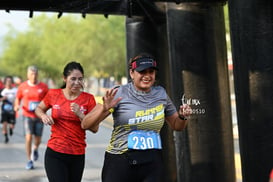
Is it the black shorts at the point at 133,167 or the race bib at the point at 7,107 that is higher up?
the race bib at the point at 7,107

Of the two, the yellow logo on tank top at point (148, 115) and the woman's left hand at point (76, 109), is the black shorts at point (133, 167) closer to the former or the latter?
the yellow logo on tank top at point (148, 115)

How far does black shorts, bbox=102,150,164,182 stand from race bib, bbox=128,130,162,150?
55mm

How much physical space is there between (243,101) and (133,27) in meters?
2.69

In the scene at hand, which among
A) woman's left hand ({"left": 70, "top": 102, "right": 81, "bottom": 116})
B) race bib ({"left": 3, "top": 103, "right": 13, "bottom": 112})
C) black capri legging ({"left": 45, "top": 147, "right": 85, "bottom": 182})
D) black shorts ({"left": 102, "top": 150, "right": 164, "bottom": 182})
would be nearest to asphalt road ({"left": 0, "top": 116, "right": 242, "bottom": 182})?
race bib ({"left": 3, "top": 103, "right": 13, "bottom": 112})

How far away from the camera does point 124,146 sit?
4.41m

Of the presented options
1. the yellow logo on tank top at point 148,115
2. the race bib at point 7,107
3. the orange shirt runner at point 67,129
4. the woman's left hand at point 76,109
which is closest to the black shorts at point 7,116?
the race bib at point 7,107

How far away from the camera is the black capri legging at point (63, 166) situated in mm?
5438

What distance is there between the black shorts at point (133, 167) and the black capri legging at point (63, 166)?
110cm

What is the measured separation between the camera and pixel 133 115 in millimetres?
4383

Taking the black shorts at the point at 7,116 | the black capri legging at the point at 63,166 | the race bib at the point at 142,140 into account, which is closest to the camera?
the race bib at the point at 142,140

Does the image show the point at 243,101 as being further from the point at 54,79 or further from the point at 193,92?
the point at 54,79

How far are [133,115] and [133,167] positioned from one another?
42cm

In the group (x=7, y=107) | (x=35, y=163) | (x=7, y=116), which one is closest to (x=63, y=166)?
(x=35, y=163)

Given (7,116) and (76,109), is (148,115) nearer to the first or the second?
(76,109)
